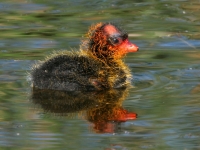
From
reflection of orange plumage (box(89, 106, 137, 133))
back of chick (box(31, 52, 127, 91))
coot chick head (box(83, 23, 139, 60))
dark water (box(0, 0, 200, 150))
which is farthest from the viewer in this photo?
coot chick head (box(83, 23, 139, 60))

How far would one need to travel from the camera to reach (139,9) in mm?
11914

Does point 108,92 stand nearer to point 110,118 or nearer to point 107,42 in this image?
point 107,42

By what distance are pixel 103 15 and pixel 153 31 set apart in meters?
1.25

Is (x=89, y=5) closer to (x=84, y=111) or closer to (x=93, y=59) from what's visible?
(x=93, y=59)

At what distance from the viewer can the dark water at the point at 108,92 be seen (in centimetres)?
627

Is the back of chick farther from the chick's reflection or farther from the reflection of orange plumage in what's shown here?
the reflection of orange plumage

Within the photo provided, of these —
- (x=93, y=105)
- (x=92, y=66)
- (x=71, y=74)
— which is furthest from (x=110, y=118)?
(x=92, y=66)

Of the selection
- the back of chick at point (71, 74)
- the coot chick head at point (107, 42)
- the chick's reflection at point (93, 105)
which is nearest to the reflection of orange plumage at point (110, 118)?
the chick's reflection at point (93, 105)

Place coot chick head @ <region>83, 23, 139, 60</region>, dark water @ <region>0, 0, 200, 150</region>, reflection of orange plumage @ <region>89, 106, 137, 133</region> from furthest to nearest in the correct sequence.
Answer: coot chick head @ <region>83, 23, 139, 60</region> < reflection of orange plumage @ <region>89, 106, 137, 133</region> < dark water @ <region>0, 0, 200, 150</region>

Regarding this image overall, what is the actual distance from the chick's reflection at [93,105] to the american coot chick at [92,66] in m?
0.08

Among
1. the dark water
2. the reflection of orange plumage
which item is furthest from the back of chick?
the reflection of orange plumage

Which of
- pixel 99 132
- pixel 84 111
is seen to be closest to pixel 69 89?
pixel 84 111

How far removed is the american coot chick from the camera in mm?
7984

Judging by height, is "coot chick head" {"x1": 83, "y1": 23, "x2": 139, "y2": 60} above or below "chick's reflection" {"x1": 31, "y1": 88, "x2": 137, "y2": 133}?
above
